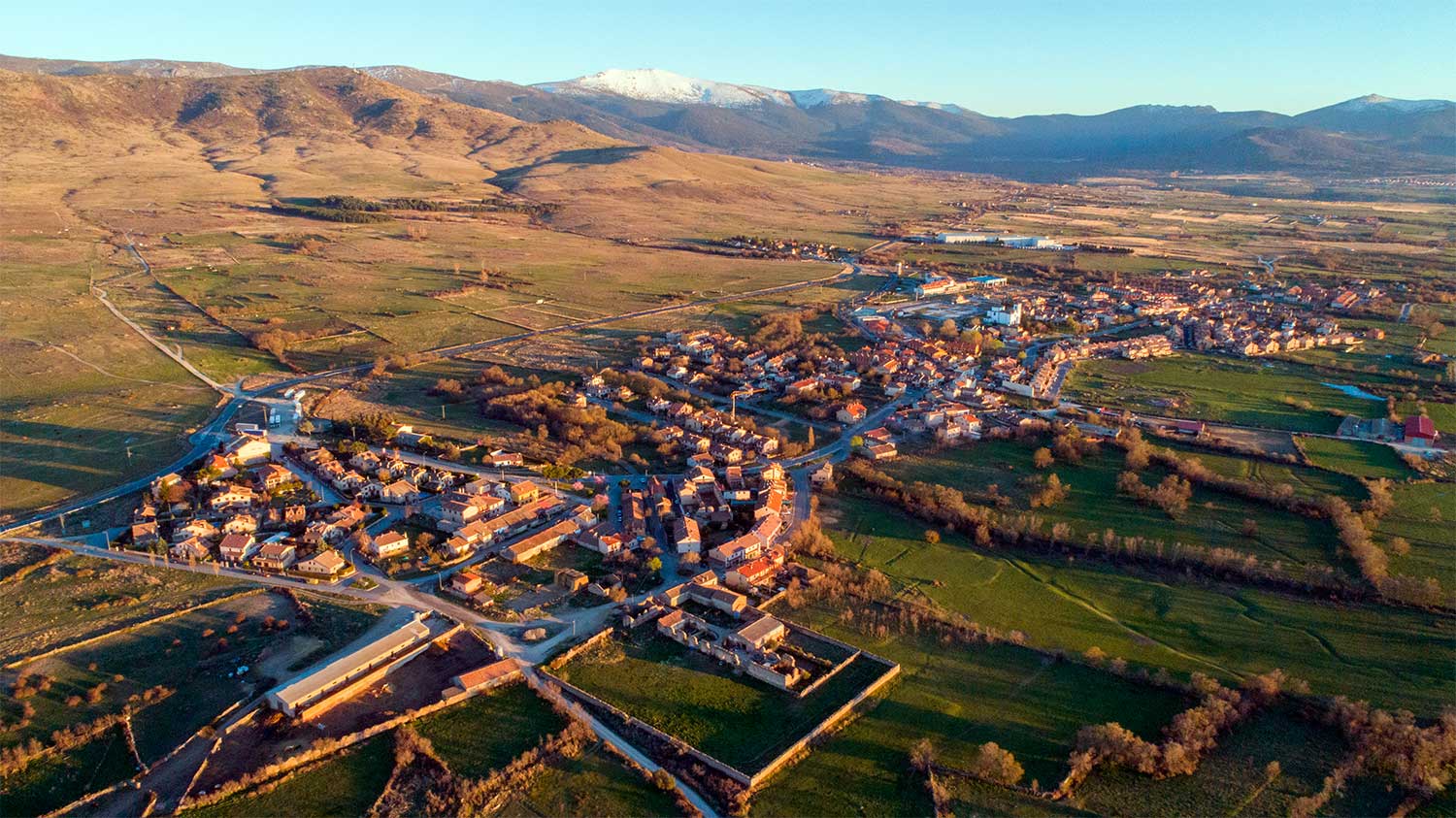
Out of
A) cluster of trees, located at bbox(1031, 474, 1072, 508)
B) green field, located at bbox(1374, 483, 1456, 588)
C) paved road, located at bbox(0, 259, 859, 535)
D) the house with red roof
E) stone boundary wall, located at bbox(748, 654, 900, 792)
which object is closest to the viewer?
stone boundary wall, located at bbox(748, 654, 900, 792)

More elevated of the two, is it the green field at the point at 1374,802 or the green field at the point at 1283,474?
the green field at the point at 1283,474

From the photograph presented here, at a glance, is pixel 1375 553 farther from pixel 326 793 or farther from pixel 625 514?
pixel 326 793

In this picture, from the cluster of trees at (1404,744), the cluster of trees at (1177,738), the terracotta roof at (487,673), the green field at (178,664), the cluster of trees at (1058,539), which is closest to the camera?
the cluster of trees at (1404,744)

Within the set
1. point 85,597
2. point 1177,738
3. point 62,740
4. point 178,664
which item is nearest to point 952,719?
point 1177,738

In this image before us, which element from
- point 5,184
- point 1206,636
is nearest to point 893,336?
point 1206,636

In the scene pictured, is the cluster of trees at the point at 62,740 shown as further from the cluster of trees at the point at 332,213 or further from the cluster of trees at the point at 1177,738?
the cluster of trees at the point at 332,213

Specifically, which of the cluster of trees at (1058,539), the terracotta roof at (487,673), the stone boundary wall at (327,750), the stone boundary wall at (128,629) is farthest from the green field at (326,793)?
the cluster of trees at (1058,539)

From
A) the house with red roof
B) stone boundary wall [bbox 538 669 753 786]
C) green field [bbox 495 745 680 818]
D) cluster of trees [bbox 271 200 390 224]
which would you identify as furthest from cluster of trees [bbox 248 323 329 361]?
the house with red roof

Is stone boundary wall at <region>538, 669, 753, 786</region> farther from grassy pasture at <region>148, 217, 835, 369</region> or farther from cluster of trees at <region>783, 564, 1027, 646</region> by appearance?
grassy pasture at <region>148, 217, 835, 369</region>
